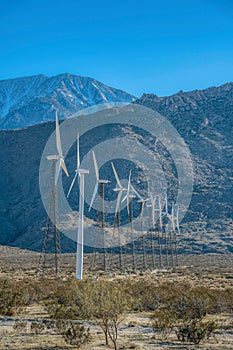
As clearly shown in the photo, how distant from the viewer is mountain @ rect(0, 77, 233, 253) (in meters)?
138

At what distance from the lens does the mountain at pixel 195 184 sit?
138 m

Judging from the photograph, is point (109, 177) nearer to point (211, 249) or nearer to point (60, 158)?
point (211, 249)

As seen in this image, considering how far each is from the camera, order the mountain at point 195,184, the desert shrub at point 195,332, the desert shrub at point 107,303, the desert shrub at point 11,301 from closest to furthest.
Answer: the desert shrub at point 107,303 → the desert shrub at point 195,332 → the desert shrub at point 11,301 → the mountain at point 195,184

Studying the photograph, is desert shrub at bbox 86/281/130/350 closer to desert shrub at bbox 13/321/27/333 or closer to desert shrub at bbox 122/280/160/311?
desert shrub at bbox 13/321/27/333

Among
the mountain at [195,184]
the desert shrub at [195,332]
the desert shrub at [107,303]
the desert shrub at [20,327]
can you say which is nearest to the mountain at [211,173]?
the mountain at [195,184]

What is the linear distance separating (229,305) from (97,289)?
A: 13527mm

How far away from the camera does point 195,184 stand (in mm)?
162500

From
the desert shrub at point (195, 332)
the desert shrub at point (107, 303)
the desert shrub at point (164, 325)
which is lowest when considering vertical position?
the desert shrub at point (195, 332)

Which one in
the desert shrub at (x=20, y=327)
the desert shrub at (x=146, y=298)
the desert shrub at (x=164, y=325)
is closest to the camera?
the desert shrub at (x=164, y=325)

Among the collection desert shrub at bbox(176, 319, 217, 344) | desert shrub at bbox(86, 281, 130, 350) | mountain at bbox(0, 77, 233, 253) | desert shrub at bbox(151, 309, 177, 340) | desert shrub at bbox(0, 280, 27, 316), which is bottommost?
desert shrub at bbox(176, 319, 217, 344)

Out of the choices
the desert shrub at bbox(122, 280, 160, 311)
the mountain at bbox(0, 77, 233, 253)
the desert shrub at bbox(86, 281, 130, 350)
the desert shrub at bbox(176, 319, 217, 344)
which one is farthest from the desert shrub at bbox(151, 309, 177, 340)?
the mountain at bbox(0, 77, 233, 253)

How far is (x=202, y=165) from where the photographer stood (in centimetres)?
17212

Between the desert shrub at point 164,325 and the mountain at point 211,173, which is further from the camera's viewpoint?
the mountain at point 211,173

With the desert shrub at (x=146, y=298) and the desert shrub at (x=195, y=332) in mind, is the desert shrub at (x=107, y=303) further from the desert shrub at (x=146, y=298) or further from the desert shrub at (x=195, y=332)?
the desert shrub at (x=146, y=298)
